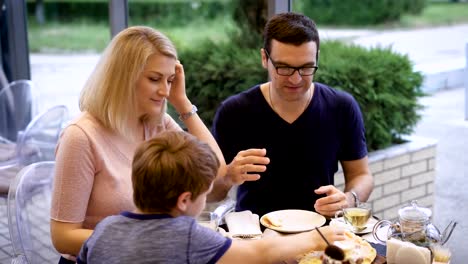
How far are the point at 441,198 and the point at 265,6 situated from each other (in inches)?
68.4

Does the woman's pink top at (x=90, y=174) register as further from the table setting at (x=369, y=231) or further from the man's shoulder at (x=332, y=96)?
the man's shoulder at (x=332, y=96)

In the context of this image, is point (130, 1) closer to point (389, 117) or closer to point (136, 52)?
point (389, 117)

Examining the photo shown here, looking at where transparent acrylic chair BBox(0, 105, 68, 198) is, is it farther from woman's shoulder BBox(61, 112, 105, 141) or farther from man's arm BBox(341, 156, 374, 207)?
man's arm BBox(341, 156, 374, 207)

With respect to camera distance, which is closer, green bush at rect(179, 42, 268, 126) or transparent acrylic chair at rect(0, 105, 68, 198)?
transparent acrylic chair at rect(0, 105, 68, 198)

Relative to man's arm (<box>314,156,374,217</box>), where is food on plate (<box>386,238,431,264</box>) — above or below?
above

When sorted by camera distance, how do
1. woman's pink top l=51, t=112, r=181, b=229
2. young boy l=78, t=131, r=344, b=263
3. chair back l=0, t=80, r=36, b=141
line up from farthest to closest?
chair back l=0, t=80, r=36, b=141, woman's pink top l=51, t=112, r=181, b=229, young boy l=78, t=131, r=344, b=263

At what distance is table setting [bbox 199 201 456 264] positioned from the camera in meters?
1.63

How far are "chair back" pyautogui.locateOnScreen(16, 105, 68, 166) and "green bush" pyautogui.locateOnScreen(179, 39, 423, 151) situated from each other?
90cm

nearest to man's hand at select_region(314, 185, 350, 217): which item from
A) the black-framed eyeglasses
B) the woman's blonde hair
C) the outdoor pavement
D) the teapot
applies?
the teapot

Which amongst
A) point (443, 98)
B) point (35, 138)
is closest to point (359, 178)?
point (443, 98)

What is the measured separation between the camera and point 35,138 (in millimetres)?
3986

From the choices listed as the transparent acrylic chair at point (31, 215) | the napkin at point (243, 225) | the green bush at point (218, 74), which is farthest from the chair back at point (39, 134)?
the napkin at point (243, 225)

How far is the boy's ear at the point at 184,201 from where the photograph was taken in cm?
146

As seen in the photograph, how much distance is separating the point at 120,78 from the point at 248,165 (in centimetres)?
48
